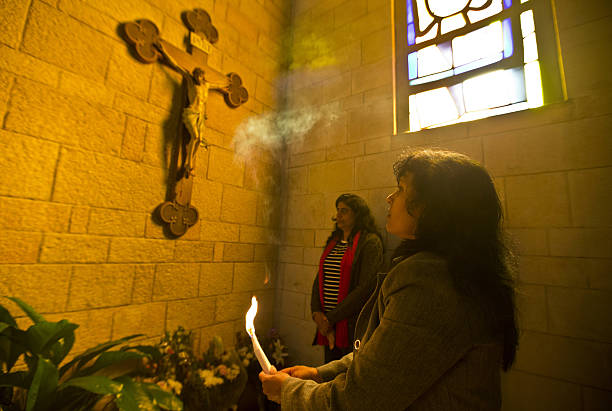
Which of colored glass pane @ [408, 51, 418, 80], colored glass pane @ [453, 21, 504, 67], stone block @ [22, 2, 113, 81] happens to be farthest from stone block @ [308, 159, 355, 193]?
stone block @ [22, 2, 113, 81]

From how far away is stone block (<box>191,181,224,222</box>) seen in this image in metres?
2.76

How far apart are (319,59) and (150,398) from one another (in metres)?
3.55

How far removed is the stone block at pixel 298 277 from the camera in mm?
3197

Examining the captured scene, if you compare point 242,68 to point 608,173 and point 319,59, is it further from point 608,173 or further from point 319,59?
→ point 608,173

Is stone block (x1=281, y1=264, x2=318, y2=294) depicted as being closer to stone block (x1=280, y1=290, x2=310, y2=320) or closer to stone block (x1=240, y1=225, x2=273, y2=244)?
stone block (x1=280, y1=290, x2=310, y2=320)

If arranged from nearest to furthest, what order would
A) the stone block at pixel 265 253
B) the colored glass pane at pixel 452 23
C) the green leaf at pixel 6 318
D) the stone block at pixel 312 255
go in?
the green leaf at pixel 6 318 < the colored glass pane at pixel 452 23 < the stone block at pixel 312 255 < the stone block at pixel 265 253

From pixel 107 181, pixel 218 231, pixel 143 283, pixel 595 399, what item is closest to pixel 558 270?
pixel 595 399

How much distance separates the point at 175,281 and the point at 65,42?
6.08ft

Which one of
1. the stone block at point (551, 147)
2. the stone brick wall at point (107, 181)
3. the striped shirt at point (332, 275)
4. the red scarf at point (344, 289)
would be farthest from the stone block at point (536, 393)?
the stone brick wall at point (107, 181)

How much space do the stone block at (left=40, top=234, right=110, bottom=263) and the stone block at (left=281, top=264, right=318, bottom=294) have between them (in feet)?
5.85

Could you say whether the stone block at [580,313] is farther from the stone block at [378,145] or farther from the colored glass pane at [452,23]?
the colored glass pane at [452,23]

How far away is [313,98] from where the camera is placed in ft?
11.8

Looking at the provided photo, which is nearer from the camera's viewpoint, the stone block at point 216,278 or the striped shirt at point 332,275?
the striped shirt at point 332,275

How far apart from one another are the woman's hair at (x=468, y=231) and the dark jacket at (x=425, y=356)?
40mm
